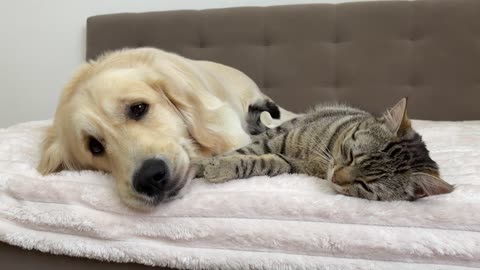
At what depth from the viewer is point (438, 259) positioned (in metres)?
1.09

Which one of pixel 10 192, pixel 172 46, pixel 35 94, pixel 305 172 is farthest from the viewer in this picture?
pixel 35 94

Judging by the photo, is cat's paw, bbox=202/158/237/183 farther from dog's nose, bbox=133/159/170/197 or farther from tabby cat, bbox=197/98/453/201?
dog's nose, bbox=133/159/170/197

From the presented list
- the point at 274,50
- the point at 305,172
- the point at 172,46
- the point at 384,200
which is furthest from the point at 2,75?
the point at 384,200

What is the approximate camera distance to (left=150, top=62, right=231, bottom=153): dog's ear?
1533 mm

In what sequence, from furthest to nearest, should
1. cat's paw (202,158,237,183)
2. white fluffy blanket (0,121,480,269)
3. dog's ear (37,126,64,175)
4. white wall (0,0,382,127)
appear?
white wall (0,0,382,127)
dog's ear (37,126,64,175)
cat's paw (202,158,237,183)
white fluffy blanket (0,121,480,269)

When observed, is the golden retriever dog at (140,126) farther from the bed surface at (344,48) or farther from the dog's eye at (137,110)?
the bed surface at (344,48)

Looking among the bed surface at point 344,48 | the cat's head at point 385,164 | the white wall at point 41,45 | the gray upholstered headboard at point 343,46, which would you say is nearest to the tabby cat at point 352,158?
the cat's head at point 385,164

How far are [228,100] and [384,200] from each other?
898 mm

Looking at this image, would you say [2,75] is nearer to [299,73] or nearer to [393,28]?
[299,73]

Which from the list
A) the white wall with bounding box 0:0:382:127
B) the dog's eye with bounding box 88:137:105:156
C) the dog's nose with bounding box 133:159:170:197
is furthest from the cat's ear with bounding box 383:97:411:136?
the white wall with bounding box 0:0:382:127

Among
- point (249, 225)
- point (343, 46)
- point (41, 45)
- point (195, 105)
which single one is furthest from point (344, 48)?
point (41, 45)

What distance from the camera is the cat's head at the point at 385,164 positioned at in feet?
4.04

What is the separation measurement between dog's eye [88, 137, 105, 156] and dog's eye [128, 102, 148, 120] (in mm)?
145

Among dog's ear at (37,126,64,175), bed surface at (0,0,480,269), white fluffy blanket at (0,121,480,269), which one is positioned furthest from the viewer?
bed surface at (0,0,480,269)
